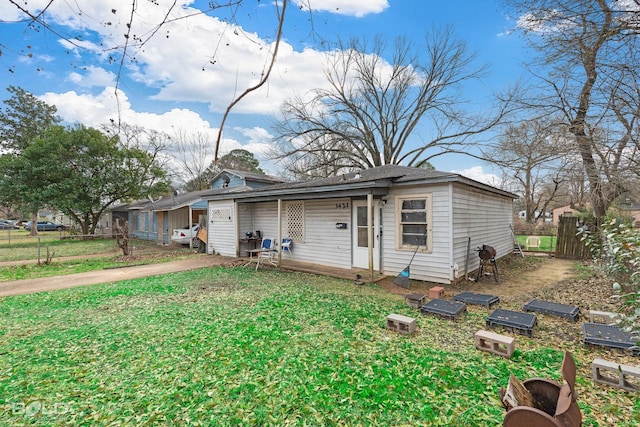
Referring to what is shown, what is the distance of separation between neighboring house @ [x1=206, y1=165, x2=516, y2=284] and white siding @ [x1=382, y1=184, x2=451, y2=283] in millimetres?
23

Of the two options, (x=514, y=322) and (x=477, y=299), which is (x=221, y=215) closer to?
(x=477, y=299)

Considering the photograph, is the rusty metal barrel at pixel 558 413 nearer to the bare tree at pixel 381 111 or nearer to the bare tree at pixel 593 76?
the bare tree at pixel 593 76

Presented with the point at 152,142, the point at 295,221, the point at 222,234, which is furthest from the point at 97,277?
the point at 152,142

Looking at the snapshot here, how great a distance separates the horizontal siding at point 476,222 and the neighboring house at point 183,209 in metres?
11.8

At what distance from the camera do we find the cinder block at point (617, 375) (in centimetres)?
267

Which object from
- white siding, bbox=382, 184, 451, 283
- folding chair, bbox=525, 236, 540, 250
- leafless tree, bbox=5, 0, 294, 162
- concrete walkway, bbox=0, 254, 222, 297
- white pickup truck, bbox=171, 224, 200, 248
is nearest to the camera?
leafless tree, bbox=5, 0, 294, 162

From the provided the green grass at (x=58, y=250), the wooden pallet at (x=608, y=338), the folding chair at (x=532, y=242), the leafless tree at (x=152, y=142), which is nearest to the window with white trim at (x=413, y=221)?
the wooden pallet at (x=608, y=338)

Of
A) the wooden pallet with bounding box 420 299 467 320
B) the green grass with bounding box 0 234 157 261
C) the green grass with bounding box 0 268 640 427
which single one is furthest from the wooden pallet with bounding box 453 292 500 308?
the green grass with bounding box 0 234 157 261

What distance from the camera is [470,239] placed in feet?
25.4

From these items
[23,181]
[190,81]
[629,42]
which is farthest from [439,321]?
[23,181]

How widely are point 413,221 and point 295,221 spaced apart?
4.32 meters

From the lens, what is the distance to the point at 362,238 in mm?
8352

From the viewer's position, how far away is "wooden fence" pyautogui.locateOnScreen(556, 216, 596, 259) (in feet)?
34.9

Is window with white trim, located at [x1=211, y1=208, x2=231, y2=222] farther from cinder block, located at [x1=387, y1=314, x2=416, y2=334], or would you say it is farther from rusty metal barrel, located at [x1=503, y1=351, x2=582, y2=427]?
rusty metal barrel, located at [x1=503, y1=351, x2=582, y2=427]
